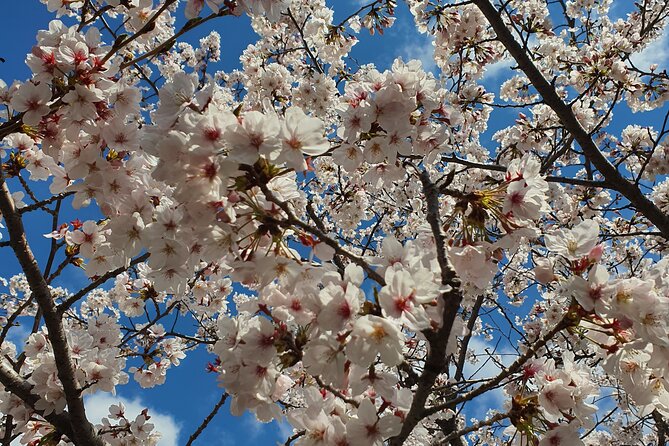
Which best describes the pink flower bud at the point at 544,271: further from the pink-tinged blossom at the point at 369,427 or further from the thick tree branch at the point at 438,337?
the pink-tinged blossom at the point at 369,427

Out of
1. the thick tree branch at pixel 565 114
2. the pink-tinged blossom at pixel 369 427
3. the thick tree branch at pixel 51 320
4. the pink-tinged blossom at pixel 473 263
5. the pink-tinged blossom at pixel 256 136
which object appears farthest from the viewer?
the thick tree branch at pixel 565 114

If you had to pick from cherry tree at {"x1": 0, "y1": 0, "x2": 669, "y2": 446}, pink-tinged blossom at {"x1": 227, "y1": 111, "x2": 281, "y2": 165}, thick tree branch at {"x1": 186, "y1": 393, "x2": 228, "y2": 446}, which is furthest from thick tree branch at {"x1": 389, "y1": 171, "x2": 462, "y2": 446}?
thick tree branch at {"x1": 186, "y1": 393, "x2": 228, "y2": 446}

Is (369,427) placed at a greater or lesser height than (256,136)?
lesser

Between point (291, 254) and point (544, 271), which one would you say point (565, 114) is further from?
point (291, 254)

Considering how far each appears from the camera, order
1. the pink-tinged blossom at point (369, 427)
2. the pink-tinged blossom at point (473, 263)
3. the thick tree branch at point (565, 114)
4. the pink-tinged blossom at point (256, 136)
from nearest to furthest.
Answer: the pink-tinged blossom at point (256, 136), the pink-tinged blossom at point (369, 427), the pink-tinged blossom at point (473, 263), the thick tree branch at point (565, 114)

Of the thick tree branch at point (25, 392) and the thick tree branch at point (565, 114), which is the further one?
the thick tree branch at point (565, 114)

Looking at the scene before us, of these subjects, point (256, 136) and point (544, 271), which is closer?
point (256, 136)

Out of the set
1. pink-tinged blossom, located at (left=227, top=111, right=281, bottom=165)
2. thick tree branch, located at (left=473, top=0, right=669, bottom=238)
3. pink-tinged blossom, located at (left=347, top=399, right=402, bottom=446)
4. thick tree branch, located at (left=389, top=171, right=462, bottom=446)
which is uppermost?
thick tree branch, located at (left=473, top=0, right=669, bottom=238)

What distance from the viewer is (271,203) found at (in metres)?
1.65

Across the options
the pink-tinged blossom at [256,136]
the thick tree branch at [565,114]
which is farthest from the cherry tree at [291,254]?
the thick tree branch at [565,114]

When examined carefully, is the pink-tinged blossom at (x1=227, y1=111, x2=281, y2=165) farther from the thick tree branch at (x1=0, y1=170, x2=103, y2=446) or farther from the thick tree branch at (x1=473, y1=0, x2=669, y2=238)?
the thick tree branch at (x1=473, y1=0, x2=669, y2=238)

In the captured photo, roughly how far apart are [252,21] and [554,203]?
220 inches

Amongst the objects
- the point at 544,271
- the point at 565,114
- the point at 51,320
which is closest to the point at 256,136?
the point at 544,271

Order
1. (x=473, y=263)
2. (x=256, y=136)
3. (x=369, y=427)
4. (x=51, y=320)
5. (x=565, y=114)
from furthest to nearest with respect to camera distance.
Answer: (x=565, y=114) → (x=51, y=320) → (x=473, y=263) → (x=369, y=427) → (x=256, y=136)
